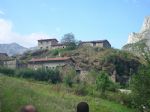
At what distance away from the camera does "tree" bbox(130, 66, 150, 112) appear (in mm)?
30625

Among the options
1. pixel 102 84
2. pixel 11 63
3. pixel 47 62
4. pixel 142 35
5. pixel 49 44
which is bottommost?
pixel 102 84

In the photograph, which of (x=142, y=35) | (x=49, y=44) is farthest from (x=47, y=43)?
(x=142, y=35)

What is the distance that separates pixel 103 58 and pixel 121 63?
5224 millimetres

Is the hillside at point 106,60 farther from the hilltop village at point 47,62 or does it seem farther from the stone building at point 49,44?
the stone building at point 49,44

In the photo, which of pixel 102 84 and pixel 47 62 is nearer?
pixel 102 84

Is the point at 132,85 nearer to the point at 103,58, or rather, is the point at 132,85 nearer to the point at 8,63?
the point at 103,58

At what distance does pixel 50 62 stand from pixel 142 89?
64712mm

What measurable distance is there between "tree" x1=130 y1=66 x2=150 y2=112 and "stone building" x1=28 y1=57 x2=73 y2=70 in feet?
188

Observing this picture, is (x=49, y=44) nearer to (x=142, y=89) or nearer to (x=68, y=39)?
(x=68, y=39)

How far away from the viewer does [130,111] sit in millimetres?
48562

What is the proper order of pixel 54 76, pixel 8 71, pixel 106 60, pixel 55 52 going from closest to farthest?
pixel 8 71 → pixel 54 76 → pixel 106 60 → pixel 55 52

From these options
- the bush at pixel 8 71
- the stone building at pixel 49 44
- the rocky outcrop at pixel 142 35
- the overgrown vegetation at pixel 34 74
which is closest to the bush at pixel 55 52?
the stone building at pixel 49 44

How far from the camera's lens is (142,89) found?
30781 mm

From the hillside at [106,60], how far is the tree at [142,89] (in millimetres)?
54356
